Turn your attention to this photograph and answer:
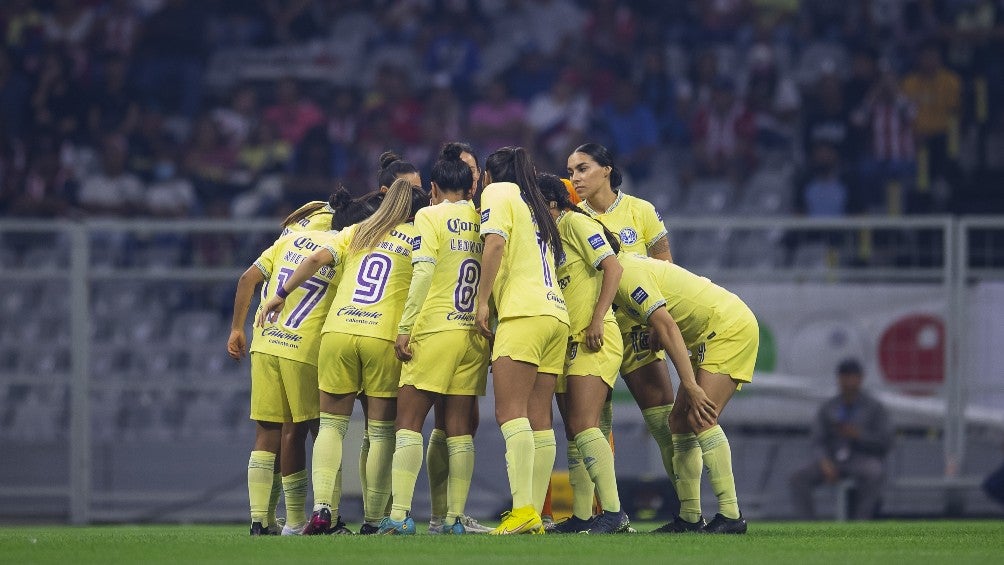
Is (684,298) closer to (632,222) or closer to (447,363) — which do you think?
(632,222)

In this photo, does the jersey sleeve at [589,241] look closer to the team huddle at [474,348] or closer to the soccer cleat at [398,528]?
the team huddle at [474,348]

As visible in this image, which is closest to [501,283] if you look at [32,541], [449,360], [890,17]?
[449,360]

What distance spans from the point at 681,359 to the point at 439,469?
1.66m

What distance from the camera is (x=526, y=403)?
809 cm

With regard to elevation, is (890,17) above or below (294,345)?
above

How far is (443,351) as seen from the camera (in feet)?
26.6

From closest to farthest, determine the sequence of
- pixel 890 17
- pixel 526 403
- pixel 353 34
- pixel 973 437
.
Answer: pixel 526 403, pixel 973 437, pixel 890 17, pixel 353 34

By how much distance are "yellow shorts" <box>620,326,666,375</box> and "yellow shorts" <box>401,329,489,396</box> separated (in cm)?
104

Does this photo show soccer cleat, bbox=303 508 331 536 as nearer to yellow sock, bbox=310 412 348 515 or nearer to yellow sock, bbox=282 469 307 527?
yellow sock, bbox=310 412 348 515

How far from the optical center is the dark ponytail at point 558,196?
8477 millimetres

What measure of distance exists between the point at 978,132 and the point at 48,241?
10418mm

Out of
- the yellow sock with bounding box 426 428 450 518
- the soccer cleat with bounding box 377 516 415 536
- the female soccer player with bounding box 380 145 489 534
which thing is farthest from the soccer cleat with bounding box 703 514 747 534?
the soccer cleat with bounding box 377 516 415 536

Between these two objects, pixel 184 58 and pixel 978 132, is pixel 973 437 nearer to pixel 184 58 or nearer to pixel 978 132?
pixel 978 132

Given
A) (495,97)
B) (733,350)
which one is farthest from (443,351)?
(495,97)
